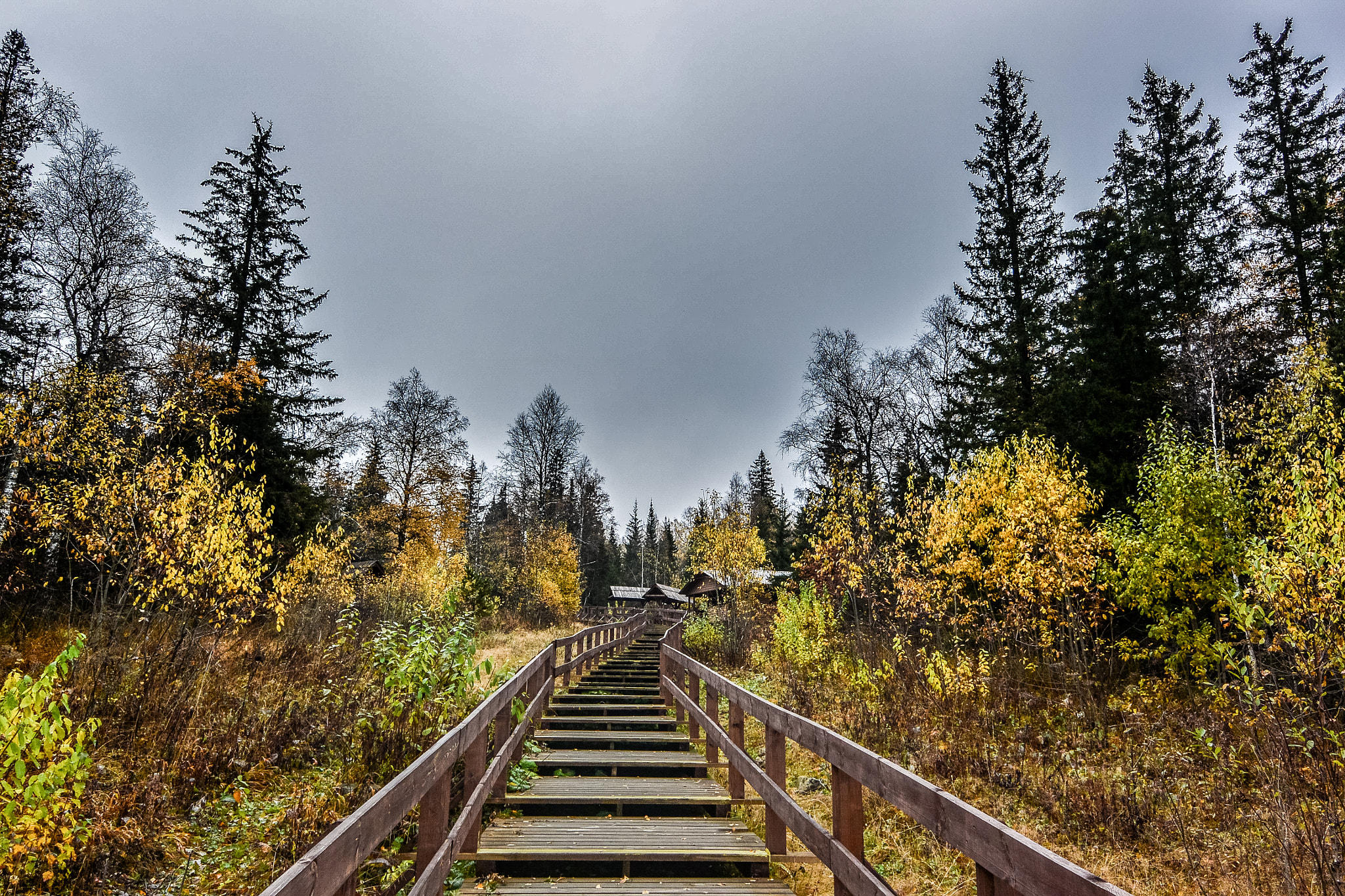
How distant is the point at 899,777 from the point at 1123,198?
24026mm

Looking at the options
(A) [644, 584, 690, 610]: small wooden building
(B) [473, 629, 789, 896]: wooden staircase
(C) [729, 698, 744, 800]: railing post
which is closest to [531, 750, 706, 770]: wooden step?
(B) [473, 629, 789, 896]: wooden staircase

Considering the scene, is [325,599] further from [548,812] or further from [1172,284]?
[1172,284]

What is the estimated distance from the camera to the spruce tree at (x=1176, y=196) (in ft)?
55.1

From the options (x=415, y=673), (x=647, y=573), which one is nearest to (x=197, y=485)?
(x=415, y=673)

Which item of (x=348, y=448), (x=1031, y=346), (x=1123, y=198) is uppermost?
(x=1123, y=198)

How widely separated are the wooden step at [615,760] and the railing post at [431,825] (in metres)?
3.69

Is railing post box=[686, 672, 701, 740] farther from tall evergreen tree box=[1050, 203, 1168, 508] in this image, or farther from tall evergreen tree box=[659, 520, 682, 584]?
tall evergreen tree box=[659, 520, 682, 584]

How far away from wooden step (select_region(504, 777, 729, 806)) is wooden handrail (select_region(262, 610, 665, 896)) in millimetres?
377

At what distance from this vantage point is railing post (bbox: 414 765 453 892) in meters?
3.19

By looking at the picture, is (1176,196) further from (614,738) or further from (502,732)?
(502,732)

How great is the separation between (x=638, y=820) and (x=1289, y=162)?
24.7 m

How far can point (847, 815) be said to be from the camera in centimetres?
308

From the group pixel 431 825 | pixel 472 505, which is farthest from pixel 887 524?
pixel 472 505

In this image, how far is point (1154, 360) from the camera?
15.8 metres
